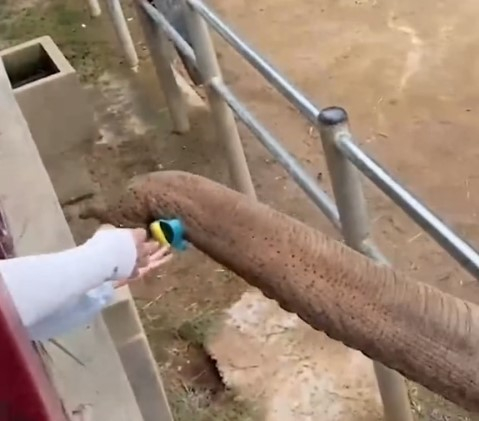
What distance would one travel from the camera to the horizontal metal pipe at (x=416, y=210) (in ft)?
3.74

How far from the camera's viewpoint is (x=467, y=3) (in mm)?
3002

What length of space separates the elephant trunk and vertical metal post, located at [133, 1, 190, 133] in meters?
1.74

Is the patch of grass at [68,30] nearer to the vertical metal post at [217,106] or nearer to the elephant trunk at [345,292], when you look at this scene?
the vertical metal post at [217,106]

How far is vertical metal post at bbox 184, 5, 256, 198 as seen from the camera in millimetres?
2154

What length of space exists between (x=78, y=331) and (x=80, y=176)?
1256mm

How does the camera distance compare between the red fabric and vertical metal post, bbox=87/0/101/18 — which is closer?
the red fabric

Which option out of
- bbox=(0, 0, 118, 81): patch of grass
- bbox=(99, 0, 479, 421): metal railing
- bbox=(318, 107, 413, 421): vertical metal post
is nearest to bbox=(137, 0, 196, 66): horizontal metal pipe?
bbox=(99, 0, 479, 421): metal railing

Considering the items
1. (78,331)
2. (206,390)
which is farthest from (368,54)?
(78,331)

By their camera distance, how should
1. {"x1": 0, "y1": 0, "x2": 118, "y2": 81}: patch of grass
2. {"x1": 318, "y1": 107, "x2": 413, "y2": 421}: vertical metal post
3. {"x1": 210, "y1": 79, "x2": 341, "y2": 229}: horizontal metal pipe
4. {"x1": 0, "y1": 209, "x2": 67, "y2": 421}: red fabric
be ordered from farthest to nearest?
{"x1": 0, "y1": 0, "x2": 118, "y2": 81}: patch of grass
{"x1": 210, "y1": 79, "x2": 341, "y2": 229}: horizontal metal pipe
{"x1": 318, "y1": 107, "x2": 413, "y2": 421}: vertical metal post
{"x1": 0, "y1": 209, "x2": 67, "y2": 421}: red fabric

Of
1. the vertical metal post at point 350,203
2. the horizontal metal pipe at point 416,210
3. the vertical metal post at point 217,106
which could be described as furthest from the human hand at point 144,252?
the vertical metal post at point 217,106

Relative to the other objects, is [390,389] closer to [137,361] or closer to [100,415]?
[137,361]

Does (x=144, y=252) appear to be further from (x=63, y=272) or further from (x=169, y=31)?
(x=169, y=31)

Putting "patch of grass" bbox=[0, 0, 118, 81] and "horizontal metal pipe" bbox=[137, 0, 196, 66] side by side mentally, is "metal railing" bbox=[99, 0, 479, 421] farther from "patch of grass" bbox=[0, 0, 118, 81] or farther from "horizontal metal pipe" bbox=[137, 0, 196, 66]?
"patch of grass" bbox=[0, 0, 118, 81]

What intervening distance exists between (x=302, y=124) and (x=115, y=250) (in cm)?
176
